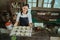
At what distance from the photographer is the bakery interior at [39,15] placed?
134cm

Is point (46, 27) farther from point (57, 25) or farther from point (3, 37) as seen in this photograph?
point (3, 37)

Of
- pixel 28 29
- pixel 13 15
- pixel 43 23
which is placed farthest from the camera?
pixel 43 23

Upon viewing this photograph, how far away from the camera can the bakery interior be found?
134 cm

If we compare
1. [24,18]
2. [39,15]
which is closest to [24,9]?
[24,18]

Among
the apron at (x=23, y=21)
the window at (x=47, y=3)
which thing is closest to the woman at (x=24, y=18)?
the apron at (x=23, y=21)

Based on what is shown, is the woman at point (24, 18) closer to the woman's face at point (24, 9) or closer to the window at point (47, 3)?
the woman's face at point (24, 9)

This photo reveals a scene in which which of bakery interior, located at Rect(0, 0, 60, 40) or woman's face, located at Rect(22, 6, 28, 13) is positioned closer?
woman's face, located at Rect(22, 6, 28, 13)

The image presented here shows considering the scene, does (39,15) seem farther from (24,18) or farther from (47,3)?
(24,18)

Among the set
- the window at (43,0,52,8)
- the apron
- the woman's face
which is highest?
the window at (43,0,52,8)

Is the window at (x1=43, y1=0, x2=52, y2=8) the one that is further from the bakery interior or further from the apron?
the apron

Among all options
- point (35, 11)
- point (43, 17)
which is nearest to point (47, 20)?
point (43, 17)

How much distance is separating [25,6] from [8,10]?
27cm

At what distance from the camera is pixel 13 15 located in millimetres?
1387

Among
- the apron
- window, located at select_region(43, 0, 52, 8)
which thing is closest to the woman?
the apron
